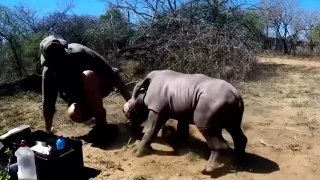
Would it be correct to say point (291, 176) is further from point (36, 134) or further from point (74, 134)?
point (74, 134)

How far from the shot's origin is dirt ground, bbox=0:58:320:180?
4.68m

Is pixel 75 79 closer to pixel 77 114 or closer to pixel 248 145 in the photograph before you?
pixel 77 114

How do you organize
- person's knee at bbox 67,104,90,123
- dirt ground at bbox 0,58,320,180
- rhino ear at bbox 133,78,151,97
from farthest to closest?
person's knee at bbox 67,104,90,123, rhino ear at bbox 133,78,151,97, dirt ground at bbox 0,58,320,180

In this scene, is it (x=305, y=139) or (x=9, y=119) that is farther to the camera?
(x=9, y=119)

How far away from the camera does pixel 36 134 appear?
3879 millimetres

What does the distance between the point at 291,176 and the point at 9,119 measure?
4.39 m

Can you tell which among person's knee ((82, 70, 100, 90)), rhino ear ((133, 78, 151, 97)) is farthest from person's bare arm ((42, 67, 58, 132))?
rhino ear ((133, 78, 151, 97))

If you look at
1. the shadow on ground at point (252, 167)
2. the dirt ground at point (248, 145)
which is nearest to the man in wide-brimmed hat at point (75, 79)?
the dirt ground at point (248, 145)

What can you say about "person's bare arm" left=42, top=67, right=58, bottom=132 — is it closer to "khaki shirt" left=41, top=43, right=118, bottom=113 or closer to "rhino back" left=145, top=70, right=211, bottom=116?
"khaki shirt" left=41, top=43, right=118, bottom=113

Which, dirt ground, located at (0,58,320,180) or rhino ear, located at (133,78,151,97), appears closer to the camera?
dirt ground, located at (0,58,320,180)

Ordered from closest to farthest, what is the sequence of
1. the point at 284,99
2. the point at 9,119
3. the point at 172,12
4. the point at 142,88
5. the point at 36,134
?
1. the point at 36,134
2. the point at 142,88
3. the point at 9,119
4. the point at 284,99
5. the point at 172,12

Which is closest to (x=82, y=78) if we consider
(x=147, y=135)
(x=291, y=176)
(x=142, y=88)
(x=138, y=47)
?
(x=142, y=88)

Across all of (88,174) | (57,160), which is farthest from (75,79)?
(57,160)

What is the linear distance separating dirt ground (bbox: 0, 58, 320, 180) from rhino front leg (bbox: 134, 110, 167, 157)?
100 mm
